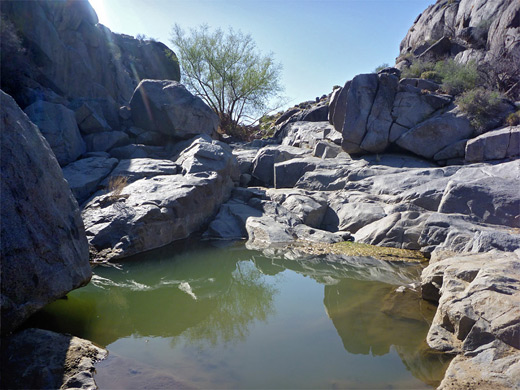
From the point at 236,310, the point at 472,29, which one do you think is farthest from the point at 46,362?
the point at 472,29

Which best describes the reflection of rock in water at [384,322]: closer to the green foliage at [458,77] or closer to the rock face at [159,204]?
the rock face at [159,204]

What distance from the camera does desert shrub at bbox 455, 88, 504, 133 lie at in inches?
582

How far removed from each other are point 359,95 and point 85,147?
12306mm

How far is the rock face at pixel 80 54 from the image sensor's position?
2147 cm

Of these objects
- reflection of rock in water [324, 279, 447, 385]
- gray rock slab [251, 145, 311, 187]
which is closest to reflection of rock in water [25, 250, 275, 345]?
reflection of rock in water [324, 279, 447, 385]

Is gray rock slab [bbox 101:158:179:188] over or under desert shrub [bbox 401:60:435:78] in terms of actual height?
under

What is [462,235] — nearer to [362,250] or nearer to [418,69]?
[362,250]

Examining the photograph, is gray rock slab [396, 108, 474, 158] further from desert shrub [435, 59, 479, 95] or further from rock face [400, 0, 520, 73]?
rock face [400, 0, 520, 73]

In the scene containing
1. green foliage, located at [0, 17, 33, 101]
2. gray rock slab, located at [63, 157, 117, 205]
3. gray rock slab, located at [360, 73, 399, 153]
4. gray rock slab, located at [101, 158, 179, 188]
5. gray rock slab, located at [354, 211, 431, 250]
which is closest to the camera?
gray rock slab, located at [354, 211, 431, 250]

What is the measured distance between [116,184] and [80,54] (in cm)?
1942

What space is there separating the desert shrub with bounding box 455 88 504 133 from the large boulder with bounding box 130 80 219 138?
11501mm

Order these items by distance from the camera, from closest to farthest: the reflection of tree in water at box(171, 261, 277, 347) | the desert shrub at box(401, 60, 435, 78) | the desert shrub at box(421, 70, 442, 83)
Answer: the reflection of tree in water at box(171, 261, 277, 347)
the desert shrub at box(421, 70, 442, 83)
the desert shrub at box(401, 60, 435, 78)

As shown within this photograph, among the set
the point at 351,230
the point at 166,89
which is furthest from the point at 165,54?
the point at 351,230

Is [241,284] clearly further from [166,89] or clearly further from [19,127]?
[166,89]
